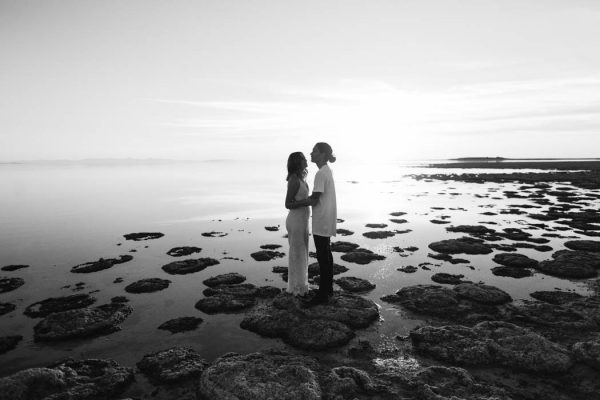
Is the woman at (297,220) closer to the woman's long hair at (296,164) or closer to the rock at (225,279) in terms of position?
the woman's long hair at (296,164)

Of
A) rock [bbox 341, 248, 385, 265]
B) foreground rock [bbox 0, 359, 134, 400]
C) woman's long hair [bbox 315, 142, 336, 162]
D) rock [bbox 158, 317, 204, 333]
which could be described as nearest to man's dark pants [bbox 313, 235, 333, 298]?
woman's long hair [bbox 315, 142, 336, 162]

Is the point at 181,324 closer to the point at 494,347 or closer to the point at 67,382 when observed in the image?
the point at 67,382

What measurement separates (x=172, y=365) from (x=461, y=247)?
14834mm

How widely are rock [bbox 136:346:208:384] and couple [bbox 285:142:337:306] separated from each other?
143 inches

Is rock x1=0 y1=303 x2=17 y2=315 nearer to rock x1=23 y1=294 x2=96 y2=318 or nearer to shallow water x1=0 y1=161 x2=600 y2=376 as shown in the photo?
shallow water x1=0 y1=161 x2=600 y2=376

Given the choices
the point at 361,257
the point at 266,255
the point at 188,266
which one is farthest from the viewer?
the point at 266,255

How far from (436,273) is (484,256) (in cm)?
404

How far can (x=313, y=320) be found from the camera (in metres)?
8.78

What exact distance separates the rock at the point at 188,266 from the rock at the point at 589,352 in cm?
1267

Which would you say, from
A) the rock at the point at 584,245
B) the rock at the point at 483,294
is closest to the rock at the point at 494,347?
the rock at the point at 483,294

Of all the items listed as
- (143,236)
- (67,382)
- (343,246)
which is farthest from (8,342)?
(143,236)

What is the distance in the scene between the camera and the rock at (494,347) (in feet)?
22.6

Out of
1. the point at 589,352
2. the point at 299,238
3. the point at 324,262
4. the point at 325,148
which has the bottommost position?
the point at 589,352

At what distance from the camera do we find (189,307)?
10.6 m
